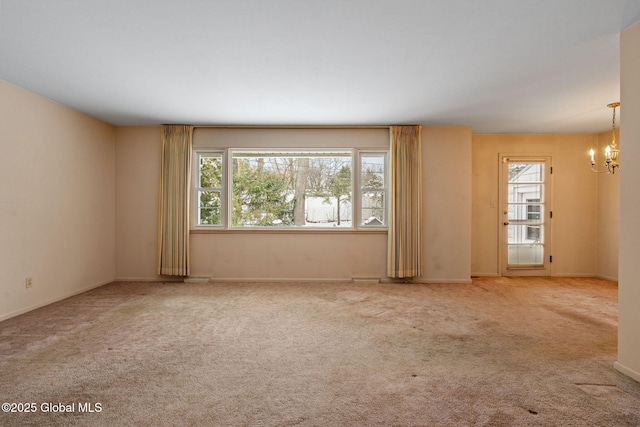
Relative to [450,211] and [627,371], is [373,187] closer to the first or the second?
[450,211]

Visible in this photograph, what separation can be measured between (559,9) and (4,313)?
5.71m

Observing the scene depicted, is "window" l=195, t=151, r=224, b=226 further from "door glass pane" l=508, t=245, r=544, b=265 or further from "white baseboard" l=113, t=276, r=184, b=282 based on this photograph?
"door glass pane" l=508, t=245, r=544, b=265

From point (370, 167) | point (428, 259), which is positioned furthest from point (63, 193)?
point (428, 259)

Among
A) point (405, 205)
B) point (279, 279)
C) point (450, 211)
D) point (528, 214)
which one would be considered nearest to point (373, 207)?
point (405, 205)

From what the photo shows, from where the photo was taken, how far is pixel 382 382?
89.4 inches

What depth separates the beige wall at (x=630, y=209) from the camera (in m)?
2.32

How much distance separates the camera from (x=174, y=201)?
212 inches

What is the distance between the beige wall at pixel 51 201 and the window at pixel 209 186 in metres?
1.39

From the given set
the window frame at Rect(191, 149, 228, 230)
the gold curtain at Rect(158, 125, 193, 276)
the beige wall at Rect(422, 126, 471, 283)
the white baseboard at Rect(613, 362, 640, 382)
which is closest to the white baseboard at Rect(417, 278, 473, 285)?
the beige wall at Rect(422, 126, 471, 283)

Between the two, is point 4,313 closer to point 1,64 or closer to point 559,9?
point 1,64

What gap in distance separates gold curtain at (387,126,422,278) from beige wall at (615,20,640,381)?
2.97m

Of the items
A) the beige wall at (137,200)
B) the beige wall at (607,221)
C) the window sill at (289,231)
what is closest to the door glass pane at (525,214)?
the beige wall at (607,221)

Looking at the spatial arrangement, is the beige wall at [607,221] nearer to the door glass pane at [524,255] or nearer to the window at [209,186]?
the door glass pane at [524,255]

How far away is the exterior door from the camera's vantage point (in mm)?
5977
